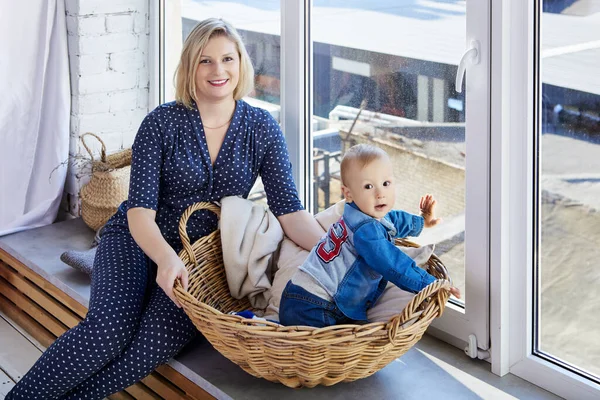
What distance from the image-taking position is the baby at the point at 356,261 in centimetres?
181

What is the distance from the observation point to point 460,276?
214 cm

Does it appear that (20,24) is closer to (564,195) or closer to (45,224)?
(45,224)

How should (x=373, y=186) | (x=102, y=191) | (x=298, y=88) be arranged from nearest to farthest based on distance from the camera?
(x=373, y=186) < (x=298, y=88) < (x=102, y=191)

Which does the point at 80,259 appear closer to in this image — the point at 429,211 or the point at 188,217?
the point at 188,217

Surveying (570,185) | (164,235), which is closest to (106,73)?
(164,235)

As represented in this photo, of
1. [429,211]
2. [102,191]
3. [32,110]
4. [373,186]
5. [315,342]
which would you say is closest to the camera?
[315,342]

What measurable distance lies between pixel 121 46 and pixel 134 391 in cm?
129

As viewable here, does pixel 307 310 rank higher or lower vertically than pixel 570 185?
lower

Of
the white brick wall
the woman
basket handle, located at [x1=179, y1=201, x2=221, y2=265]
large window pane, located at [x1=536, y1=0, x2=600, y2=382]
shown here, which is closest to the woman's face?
the woman

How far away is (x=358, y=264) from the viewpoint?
1.87 meters

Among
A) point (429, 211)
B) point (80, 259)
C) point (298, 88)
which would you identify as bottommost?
point (80, 259)

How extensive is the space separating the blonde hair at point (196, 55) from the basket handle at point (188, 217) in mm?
264

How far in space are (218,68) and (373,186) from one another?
602 millimetres

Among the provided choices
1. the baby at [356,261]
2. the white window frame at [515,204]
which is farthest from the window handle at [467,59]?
the baby at [356,261]
